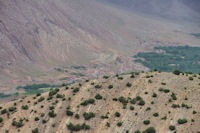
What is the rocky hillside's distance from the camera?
5666cm

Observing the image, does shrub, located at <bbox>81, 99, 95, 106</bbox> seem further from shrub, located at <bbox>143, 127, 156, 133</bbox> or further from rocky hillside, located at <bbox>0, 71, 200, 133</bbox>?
shrub, located at <bbox>143, 127, 156, 133</bbox>

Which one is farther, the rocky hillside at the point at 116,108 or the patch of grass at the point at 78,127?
the patch of grass at the point at 78,127

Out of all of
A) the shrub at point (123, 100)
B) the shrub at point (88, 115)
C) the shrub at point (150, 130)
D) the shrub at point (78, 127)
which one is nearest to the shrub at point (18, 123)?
the shrub at point (78, 127)

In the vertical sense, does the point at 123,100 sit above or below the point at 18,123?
above

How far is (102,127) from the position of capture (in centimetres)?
5959

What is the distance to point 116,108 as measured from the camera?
63.4 m

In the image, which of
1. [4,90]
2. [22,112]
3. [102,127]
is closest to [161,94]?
[102,127]

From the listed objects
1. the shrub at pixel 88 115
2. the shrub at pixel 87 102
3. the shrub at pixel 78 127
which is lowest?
the shrub at pixel 78 127

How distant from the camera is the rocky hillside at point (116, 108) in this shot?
5666 centimetres

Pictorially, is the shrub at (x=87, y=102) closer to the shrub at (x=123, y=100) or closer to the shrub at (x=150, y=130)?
the shrub at (x=123, y=100)

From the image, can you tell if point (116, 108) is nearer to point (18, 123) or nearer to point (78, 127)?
point (78, 127)

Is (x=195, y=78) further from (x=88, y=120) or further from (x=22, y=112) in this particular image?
(x=22, y=112)

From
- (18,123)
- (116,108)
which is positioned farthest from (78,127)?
(18,123)

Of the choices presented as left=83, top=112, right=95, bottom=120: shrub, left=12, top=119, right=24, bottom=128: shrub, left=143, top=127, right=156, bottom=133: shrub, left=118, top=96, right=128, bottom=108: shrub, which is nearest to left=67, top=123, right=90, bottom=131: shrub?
left=83, top=112, right=95, bottom=120: shrub
